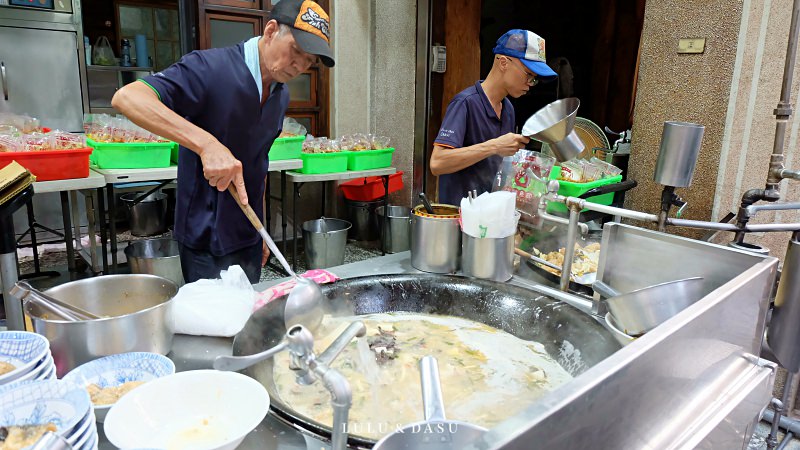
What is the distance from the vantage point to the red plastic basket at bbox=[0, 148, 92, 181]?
132 inches

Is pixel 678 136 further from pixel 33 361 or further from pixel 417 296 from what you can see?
pixel 33 361

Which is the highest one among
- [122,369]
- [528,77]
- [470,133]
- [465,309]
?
[528,77]

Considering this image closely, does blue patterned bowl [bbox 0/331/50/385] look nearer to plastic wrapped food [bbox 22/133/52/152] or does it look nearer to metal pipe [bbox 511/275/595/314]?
metal pipe [bbox 511/275/595/314]

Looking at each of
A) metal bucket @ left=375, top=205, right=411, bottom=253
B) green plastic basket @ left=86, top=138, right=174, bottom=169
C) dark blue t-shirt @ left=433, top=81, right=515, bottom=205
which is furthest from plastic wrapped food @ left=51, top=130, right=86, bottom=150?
metal bucket @ left=375, top=205, right=411, bottom=253

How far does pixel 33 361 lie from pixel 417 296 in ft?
3.83

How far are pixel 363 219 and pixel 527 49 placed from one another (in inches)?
137

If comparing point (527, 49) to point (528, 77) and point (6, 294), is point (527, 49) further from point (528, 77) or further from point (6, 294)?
point (6, 294)

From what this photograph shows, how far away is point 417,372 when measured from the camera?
1499 mm

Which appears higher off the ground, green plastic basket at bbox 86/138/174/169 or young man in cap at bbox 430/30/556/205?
young man in cap at bbox 430/30/556/205

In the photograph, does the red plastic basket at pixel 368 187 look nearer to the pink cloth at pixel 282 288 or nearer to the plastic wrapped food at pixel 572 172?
the plastic wrapped food at pixel 572 172

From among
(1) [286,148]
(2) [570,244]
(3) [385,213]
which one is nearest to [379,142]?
(3) [385,213]

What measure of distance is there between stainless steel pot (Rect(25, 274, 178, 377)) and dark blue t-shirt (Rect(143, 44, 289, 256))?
73 centimetres

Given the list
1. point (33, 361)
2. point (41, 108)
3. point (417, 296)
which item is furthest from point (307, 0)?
point (41, 108)

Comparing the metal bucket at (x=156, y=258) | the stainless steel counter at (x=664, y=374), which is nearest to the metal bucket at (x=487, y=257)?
the stainless steel counter at (x=664, y=374)
